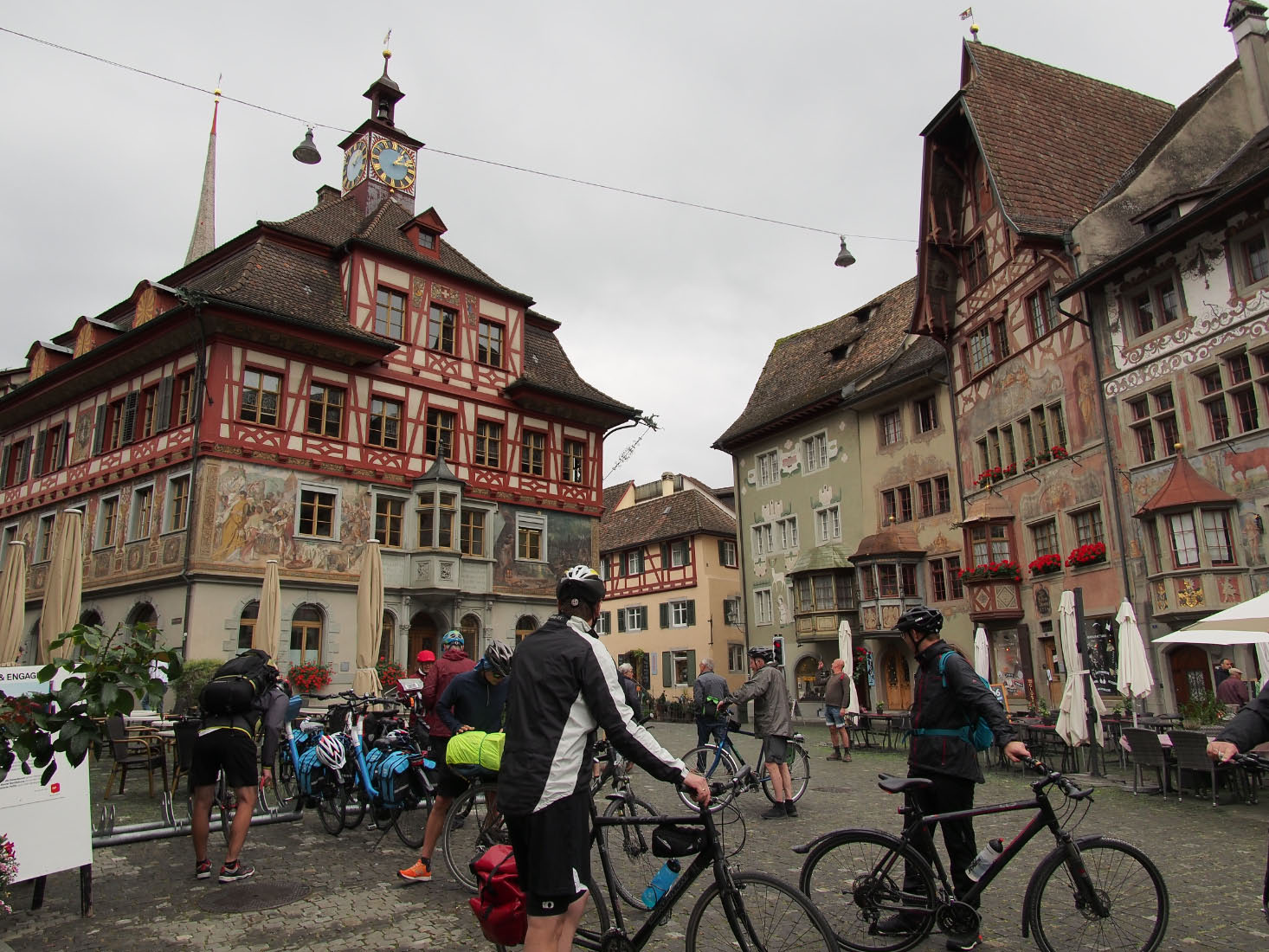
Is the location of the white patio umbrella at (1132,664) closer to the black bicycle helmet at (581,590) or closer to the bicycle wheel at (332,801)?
the bicycle wheel at (332,801)

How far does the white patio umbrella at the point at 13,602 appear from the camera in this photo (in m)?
14.0

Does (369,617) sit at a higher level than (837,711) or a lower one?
higher

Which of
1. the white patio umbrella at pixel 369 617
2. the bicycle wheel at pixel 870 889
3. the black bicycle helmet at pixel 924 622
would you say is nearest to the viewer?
the bicycle wheel at pixel 870 889

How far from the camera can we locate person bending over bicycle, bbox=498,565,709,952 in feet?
11.9

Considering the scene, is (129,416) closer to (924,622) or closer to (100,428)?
(100,428)

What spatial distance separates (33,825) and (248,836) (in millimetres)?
3058

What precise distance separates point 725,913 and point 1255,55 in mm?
26906

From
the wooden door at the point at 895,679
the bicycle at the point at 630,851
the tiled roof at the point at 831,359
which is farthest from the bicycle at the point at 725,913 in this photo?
the wooden door at the point at 895,679

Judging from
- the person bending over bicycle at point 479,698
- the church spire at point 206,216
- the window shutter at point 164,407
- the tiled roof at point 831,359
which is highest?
the church spire at point 206,216

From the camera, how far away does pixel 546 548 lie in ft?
93.5

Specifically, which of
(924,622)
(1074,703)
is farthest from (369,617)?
(924,622)

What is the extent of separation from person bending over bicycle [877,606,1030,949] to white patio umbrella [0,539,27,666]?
45.5 feet

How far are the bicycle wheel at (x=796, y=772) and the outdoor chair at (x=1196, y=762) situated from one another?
4.82m

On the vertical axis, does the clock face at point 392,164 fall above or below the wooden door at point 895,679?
above
